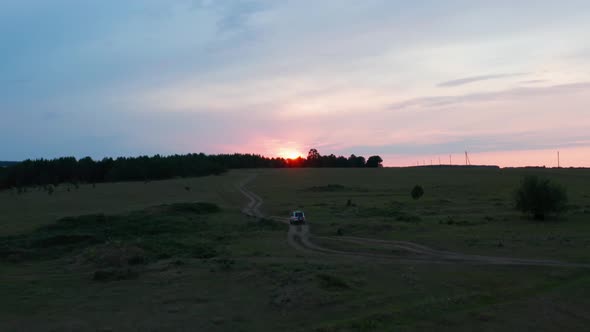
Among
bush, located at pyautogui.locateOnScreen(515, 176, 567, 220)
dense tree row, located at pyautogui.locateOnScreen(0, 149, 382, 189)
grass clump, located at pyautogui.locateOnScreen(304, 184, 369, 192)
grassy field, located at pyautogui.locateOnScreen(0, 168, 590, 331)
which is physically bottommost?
grassy field, located at pyautogui.locateOnScreen(0, 168, 590, 331)

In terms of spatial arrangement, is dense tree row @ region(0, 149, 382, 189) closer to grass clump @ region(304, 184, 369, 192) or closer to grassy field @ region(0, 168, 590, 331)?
grass clump @ region(304, 184, 369, 192)

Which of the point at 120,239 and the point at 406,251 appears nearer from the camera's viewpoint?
the point at 406,251

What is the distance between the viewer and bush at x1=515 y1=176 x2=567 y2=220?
1836 inches

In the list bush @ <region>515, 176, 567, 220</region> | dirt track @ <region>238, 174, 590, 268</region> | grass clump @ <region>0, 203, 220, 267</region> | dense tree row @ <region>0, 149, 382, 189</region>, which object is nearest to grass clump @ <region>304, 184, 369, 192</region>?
grass clump @ <region>0, 203, 220, 267</region>

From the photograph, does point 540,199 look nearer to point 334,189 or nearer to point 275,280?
point 275,280

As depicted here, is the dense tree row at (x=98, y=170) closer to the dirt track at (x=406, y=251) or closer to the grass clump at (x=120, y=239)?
the grass clump at (x=120, y=239)

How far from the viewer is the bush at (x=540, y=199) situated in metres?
46.6

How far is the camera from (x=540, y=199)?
153ft

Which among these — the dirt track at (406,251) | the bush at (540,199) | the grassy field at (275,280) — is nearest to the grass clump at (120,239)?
the grassy field at (275,280)

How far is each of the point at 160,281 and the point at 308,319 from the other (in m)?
8.52

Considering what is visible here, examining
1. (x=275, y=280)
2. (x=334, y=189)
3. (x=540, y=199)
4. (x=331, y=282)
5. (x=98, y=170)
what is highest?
(x=98, y=170)

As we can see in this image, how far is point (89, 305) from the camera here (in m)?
20.1

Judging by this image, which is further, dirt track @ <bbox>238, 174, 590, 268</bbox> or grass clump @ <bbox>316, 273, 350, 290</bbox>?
dirt track @ <bbox>238, 174, 590, 268</bbox>

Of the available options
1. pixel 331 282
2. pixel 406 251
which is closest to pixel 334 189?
pixel 406 251
